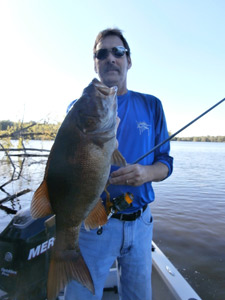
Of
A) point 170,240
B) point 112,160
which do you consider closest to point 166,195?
point 170,240

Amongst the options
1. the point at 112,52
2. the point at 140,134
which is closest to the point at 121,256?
the point at 140,134

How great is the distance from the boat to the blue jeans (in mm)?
815

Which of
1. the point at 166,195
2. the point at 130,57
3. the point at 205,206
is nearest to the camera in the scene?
the point at 130,57

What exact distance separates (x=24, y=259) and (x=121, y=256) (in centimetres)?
134

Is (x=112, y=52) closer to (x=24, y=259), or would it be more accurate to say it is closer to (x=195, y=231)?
(x=24, y=259)

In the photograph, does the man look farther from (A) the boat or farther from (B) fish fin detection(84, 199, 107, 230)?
(A) the boat

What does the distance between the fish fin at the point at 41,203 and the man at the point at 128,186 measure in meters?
0.54

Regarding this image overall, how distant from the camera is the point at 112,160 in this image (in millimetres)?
1779

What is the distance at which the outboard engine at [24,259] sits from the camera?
9.11 feet

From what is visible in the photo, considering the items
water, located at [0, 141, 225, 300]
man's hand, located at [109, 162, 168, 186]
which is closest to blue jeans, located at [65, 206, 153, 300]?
man's hand, located at [109, 162, 168, 186]

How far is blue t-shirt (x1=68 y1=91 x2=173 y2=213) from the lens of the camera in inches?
91.2

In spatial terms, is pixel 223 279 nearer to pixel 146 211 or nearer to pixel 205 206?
pixel 146 211

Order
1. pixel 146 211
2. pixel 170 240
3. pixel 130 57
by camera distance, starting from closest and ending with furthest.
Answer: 1. pixel 146 211
2. pixel 130 57
3. pixel 170 240

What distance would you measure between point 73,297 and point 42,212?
0.99 metres
